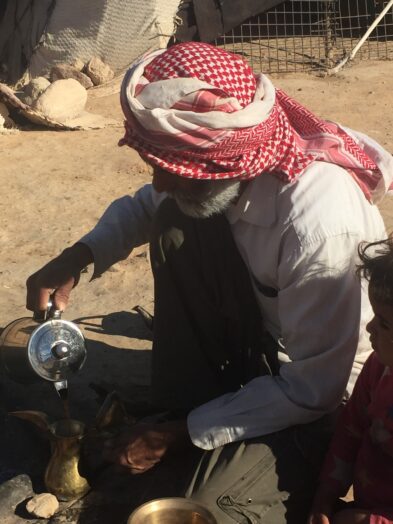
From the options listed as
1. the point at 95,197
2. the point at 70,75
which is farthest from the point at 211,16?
the point at 95,197

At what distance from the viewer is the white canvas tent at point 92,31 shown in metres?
7.89

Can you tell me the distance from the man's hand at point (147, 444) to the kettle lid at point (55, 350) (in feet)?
1.30

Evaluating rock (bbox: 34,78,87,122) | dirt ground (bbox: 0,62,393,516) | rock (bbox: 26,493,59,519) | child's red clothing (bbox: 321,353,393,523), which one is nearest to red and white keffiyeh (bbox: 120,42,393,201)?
child's red clothing (bbox: 321,353,393,523)

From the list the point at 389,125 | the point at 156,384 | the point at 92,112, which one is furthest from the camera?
the point at 92,112

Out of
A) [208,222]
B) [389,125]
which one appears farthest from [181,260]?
[389,125]

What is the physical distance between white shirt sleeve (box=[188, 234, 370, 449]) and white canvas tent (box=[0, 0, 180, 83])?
566 cm

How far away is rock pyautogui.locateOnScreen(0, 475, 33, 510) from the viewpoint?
2.92m

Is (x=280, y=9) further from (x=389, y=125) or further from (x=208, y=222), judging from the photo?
(x=208, y=222)

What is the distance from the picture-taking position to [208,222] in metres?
2.94

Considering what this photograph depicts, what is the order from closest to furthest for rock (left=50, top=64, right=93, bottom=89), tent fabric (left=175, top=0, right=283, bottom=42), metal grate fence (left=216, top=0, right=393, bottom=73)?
rock (left=50, top=64, right=93, bottom=89) → tent fabric (left=175, top=0, right=283, bottom=42) → metal grate fence (left=216, top=0, right=393, bottom=73)

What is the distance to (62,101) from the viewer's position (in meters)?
7.21

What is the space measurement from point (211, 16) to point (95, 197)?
343 cm

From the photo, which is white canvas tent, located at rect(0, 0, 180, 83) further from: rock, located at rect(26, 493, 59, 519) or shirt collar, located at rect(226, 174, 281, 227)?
rock, located at rect(26, 493, 59, 519)

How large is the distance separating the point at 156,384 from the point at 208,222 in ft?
2.11
